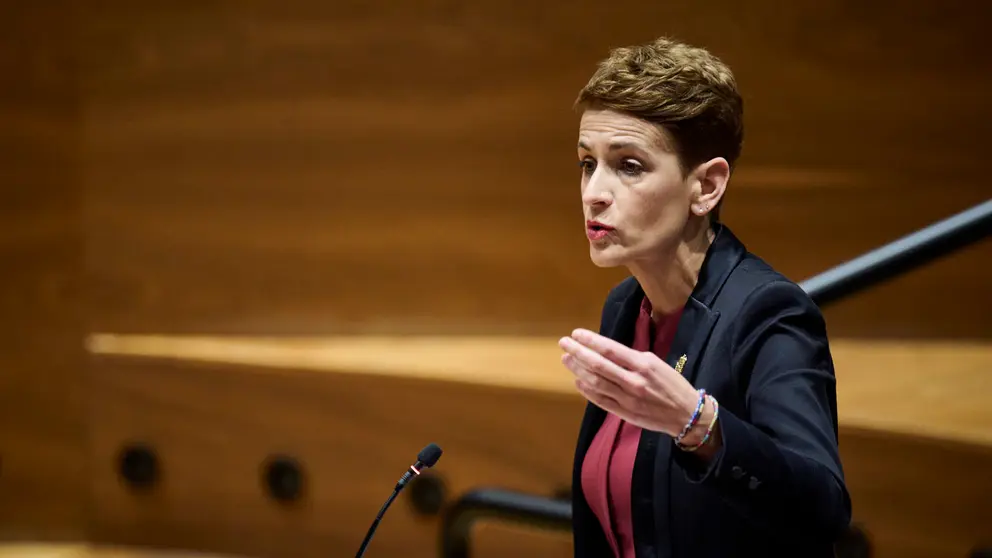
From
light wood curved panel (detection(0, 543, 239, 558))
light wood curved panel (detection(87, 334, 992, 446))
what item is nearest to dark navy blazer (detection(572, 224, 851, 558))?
light wood curved panel (detection(87, 334, 992, 446))

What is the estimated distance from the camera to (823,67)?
119 cm

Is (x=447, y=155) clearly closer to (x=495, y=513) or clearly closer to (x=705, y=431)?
(x=495, y=513)

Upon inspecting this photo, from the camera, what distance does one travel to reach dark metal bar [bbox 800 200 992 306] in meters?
0.64

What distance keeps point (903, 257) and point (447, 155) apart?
0.69 meters

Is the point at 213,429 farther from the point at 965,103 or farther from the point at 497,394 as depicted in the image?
the point at 965,103

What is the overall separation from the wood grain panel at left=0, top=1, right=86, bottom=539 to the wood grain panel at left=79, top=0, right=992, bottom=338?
3cm

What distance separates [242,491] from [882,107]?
2.41ft

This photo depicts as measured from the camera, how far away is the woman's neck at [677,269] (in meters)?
0.56

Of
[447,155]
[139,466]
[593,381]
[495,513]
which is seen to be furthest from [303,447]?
[593,381]

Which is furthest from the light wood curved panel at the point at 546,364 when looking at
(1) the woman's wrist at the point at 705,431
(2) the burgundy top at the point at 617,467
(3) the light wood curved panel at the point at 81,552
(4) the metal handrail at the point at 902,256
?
(1) the woman's wrist at the point at 705,431

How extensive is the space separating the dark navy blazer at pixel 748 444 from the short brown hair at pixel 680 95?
4 centimetres

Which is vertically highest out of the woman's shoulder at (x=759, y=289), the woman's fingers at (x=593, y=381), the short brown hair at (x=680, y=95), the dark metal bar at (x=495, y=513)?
the short brown hair at (x=680, y=95)

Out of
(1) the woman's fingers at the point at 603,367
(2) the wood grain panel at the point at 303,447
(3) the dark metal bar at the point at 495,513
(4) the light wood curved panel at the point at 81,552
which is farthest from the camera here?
(4) the light wood curved panel at the point at 81,552

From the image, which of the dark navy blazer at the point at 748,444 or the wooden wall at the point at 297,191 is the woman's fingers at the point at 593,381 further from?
the wooden wall at the point at 297,191
